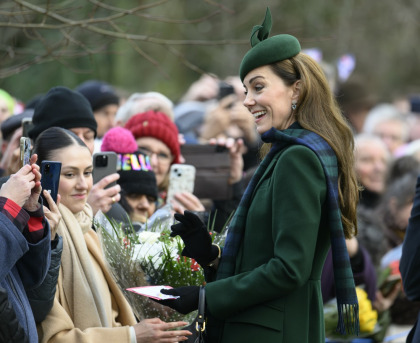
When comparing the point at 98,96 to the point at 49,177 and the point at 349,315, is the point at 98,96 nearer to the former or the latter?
the point at 49,177

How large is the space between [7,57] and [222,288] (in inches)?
148

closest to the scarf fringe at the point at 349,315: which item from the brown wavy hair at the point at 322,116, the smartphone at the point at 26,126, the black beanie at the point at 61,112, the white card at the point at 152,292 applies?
the brown wavy hair at the point at 322,116

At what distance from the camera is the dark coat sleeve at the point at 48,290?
147 inches

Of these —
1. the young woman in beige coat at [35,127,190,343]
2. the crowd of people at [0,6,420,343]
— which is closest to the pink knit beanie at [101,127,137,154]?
the crowd of people at [0,6,420,343]

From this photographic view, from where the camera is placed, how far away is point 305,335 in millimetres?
3527

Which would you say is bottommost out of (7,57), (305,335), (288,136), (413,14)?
(305,335)

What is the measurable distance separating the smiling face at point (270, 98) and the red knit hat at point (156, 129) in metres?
2.52

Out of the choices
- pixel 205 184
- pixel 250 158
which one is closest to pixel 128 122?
pixel 205 184

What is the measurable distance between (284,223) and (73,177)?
4.25 feet

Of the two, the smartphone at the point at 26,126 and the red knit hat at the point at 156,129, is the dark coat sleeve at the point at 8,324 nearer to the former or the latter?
the smartphone at the point at 26,126

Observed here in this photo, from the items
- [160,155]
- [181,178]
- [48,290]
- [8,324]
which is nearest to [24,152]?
[48,290]

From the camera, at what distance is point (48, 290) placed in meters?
3.77

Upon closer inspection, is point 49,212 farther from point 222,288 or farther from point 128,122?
point 128,122

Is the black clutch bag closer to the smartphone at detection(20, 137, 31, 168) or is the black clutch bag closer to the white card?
the white card
